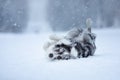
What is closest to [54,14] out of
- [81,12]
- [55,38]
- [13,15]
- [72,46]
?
[81,12]

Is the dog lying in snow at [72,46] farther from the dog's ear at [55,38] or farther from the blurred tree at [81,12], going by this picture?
the blurred tree at [81,12]

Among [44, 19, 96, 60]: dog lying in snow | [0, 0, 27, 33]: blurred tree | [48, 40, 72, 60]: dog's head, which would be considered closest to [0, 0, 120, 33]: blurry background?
[0, 0, 27, 33]: blurred tree

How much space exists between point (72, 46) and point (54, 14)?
18.1 feet

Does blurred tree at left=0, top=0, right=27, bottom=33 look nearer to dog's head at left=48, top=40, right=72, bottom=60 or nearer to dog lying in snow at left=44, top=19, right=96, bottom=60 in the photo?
dog lying in snow at left=44, top=19, right=96, bottom=60

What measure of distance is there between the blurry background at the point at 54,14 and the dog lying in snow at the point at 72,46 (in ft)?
14.2

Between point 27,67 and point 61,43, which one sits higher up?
point 61,43

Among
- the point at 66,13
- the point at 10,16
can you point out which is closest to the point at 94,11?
the point at 66,13

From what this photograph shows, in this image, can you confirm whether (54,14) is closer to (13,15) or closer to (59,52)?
(13,15)

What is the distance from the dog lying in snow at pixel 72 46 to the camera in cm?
226

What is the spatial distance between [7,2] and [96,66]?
5.83m

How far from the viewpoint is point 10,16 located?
7285 millimetres

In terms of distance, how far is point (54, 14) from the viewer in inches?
305

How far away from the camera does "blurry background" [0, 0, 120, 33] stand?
7.10 m

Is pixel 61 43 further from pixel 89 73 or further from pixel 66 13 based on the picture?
pixel 66 13
